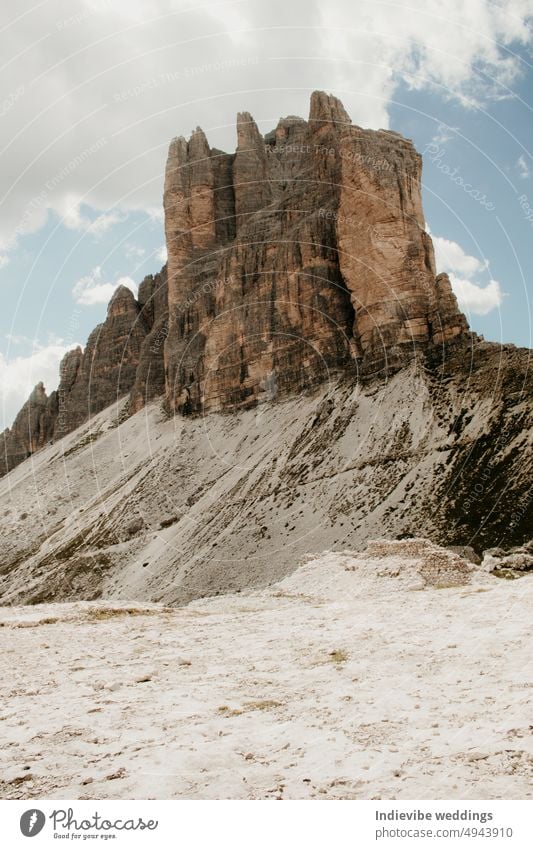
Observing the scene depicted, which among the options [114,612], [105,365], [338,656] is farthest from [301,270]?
[338,656]

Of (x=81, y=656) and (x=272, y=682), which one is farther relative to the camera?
(x=81, y=656)

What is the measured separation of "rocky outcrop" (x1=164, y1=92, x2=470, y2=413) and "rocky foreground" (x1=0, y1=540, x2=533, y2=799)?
5141cm

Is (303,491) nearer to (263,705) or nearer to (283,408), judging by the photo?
(283,408)

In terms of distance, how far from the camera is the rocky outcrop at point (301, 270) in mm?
70875

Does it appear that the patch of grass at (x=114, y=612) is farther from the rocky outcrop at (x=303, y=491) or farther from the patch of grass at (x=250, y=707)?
the patch of grass at (x=250, y=707)

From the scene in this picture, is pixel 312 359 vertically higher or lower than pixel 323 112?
lower

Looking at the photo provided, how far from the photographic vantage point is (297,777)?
8.09 m

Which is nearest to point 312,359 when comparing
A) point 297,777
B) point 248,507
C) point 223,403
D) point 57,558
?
point 223,403

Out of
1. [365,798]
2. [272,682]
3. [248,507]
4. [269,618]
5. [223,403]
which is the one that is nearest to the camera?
[365,798]

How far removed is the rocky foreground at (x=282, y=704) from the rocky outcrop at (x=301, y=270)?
51.4 meters

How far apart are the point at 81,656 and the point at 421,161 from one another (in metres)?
75.7

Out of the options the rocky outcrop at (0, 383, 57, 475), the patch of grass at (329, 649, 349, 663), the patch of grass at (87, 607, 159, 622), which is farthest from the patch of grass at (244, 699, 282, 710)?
the rocky outcrop at (0, 383, 57, 475)

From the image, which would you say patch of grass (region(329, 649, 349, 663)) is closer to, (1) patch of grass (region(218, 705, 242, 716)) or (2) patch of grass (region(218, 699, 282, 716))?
(2) patch of grass (region(218, 699, 282, 716))
